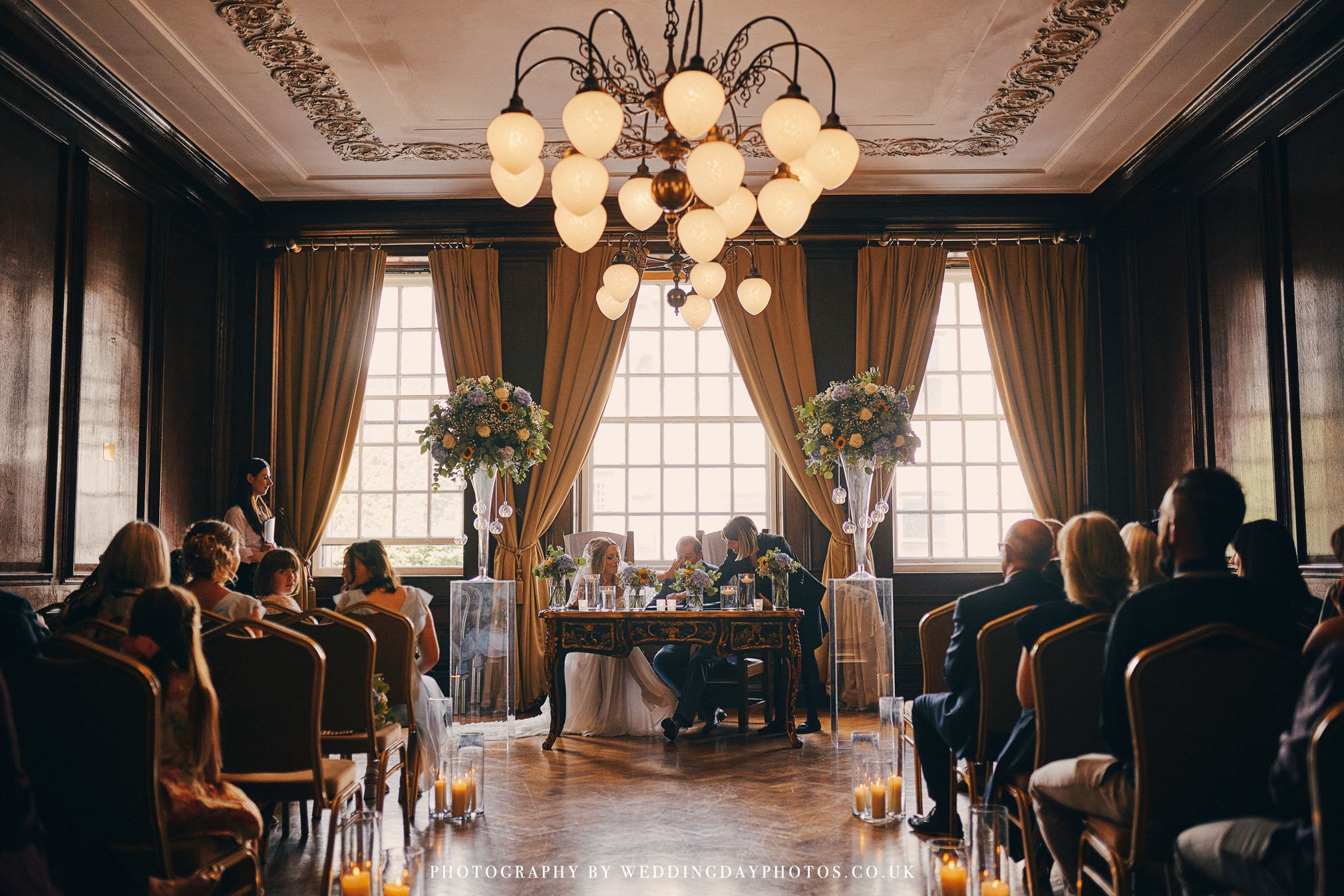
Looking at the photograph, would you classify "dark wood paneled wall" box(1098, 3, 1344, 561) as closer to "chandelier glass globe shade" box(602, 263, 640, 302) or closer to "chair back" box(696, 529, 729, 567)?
"chair back" box(696, 529, 729, 567)

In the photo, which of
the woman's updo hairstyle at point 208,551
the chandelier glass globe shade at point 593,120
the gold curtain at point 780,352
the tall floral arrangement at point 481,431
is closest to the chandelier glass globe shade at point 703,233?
the chandelier glass globe shade at point 593,120

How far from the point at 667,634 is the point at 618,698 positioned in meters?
0.77

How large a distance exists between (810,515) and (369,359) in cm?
356

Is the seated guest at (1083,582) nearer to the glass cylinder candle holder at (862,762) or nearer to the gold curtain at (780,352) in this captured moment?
the glass cylinder candle holder at (862,762)

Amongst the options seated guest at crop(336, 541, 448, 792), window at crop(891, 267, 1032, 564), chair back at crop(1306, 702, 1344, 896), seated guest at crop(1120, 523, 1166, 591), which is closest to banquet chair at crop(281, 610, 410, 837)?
seated guest at crop(336, 541, 448, 792)

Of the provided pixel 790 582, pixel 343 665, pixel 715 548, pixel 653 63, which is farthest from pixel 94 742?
pixel 715 548

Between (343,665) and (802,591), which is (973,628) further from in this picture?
(802,591)

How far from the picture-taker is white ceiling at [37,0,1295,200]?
16.4 feet

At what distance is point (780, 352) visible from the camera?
7648mm

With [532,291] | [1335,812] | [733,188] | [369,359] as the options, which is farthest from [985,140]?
[1335,812]

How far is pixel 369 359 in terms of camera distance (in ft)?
25.4

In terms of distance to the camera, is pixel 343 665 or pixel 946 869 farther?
pixel 343 665

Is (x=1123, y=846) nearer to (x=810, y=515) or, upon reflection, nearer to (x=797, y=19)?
(x=797, y=19)

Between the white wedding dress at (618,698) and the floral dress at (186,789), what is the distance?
3.83 m
